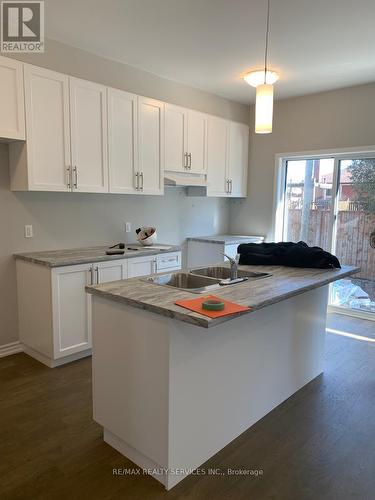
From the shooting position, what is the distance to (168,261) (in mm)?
3895

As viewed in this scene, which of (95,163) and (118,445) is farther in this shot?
(95,163)

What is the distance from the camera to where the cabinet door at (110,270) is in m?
3.24

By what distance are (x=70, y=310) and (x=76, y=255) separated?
0.48 meters

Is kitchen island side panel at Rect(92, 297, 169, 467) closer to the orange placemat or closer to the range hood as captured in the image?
the orange placemat

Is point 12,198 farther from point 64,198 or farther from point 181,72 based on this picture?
point 181,72

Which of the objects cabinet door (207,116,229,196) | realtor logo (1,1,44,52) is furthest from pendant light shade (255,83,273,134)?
cabinet door (207,116,229,196)

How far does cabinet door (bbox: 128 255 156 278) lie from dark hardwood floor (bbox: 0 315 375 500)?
1.03 meters

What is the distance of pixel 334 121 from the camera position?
4551 millimetres

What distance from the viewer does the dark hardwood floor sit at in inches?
71.7

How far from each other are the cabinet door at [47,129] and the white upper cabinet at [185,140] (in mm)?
1225

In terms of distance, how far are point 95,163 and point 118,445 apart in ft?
7.75

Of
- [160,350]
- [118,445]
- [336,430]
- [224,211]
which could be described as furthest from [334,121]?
[118,445]

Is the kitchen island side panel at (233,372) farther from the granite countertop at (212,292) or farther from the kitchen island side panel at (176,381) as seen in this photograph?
the granite countertop at (212,292)

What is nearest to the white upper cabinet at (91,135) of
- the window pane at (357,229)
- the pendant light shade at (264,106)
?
the pendant light shade at (264,106)
